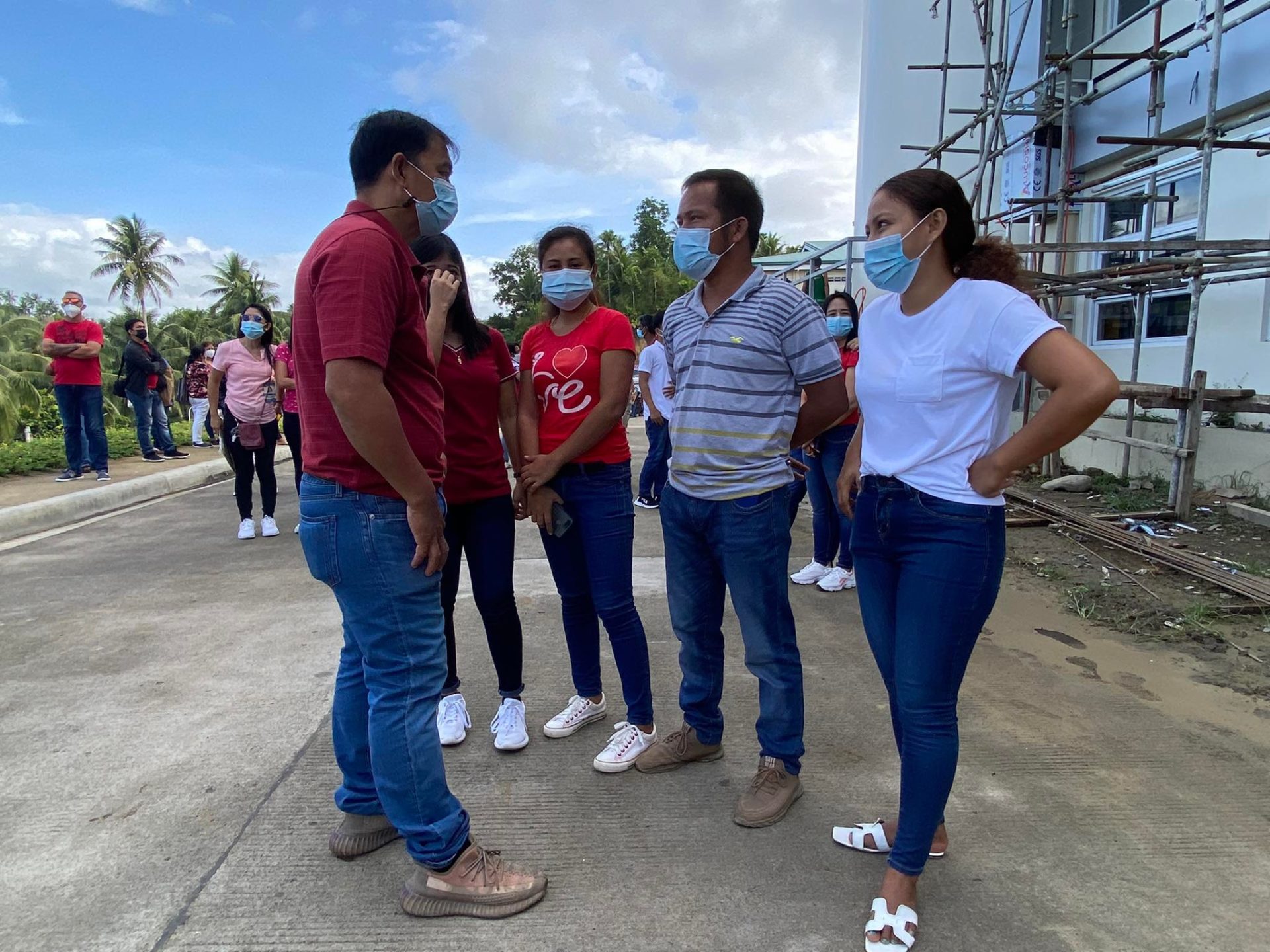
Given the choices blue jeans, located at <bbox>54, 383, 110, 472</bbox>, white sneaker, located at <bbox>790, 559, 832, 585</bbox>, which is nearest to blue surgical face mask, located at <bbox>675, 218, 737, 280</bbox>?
white sneaker, located at <bbox>790, 559, 832, 585</bbox>

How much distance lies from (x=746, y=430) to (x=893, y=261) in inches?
25.2

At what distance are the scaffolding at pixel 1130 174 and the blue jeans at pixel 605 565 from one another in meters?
3.62

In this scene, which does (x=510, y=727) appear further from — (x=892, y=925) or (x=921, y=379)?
(x=921, y=379)

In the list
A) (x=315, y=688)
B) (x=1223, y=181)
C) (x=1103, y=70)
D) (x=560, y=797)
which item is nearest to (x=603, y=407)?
(x=560, y=797)

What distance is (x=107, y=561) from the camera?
568cm

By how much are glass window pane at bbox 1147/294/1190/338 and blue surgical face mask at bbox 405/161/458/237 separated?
718cm

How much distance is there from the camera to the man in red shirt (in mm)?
8305

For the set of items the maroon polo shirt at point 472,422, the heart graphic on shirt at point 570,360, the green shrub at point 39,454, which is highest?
the heart graphic on shirt at point 570,360

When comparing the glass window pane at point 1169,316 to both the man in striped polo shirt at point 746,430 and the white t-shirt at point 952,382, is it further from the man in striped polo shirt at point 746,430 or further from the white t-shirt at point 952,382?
the white t-shirt at point 952,382

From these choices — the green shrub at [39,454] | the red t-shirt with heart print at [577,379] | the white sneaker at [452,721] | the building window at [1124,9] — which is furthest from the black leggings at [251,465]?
the building window at [1124,9]

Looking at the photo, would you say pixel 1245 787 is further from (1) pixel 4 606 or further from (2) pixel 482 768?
(1) pixel 4 606

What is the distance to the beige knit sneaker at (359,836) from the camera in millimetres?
2277

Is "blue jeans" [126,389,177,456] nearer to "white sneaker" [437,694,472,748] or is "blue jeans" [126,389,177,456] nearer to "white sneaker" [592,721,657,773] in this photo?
"white sneaker" [437,694,472,748]

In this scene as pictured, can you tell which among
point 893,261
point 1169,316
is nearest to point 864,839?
point 893,261
